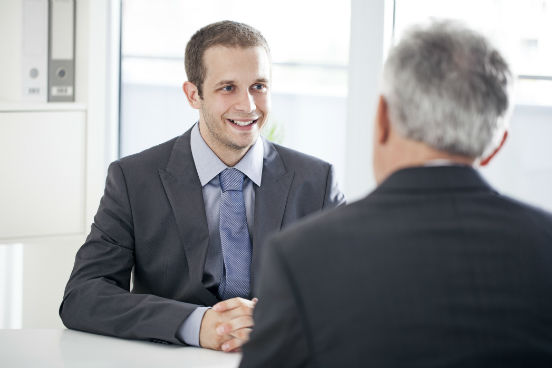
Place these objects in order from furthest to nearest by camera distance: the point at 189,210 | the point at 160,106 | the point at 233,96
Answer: the point at 160,106, the point at 233,96, the point at 189,210

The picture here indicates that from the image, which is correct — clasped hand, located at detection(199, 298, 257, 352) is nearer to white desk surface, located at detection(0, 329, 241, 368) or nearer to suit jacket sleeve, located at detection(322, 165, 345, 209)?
white desk surface, located at detection(0, 329, 241, 368)

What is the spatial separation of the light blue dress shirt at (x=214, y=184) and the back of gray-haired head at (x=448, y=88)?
1.09 meters

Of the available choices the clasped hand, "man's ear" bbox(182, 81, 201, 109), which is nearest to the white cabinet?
"man's ear" bbox(182, 81, 201, 109)

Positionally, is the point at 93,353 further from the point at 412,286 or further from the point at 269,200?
the point at 412,286

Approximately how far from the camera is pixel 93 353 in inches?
64.4

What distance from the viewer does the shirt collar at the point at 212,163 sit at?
7.09ft

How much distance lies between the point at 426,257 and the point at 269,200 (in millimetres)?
1199

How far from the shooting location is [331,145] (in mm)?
3148

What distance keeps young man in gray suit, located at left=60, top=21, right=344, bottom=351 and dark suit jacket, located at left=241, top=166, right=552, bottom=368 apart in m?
0.95

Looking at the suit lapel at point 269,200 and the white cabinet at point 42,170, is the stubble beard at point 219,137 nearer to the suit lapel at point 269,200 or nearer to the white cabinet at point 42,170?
the suit lapel at point 269,200

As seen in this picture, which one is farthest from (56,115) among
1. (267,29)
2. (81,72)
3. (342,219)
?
(342,219)

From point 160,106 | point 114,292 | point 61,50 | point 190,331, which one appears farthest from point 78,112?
point 190,331

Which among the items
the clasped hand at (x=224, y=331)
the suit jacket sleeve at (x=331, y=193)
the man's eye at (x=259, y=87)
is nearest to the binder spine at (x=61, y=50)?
the man's eye at (x=259, y=87)

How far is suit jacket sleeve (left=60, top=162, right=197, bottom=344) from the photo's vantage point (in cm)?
173
